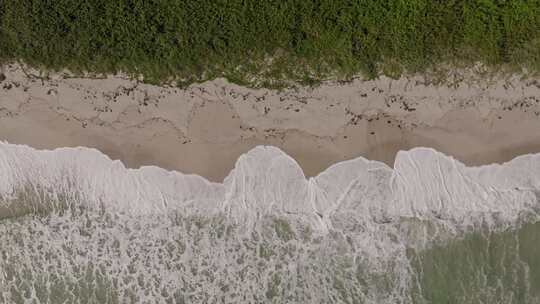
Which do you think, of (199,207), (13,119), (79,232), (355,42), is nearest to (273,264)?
(199,207)

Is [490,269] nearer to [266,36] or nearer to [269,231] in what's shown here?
[269,231]

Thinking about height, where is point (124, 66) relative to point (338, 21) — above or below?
below

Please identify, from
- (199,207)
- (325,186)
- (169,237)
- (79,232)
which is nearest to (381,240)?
(325,186)

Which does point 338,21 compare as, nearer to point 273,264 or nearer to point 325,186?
point 325,186

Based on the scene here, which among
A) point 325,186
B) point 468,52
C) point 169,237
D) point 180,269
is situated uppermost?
point 468,52

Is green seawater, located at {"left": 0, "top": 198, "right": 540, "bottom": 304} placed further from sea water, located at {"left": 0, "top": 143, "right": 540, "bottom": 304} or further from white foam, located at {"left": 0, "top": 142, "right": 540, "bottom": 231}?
white foam, located at {"left": 0, "top": 142, "right": 540, "bottom": 231}

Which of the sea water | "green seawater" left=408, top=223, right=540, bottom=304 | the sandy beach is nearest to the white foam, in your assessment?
the sea water
